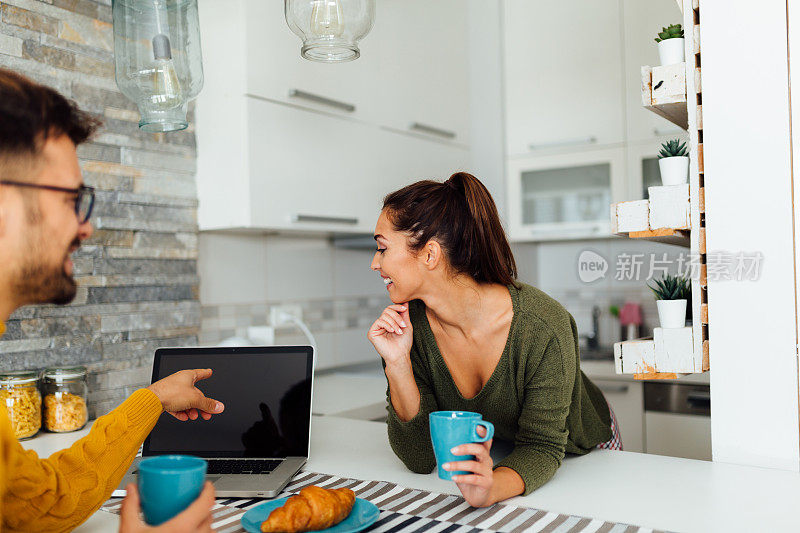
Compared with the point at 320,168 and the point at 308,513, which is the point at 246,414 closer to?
the point at 308,513

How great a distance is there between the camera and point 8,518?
914mm

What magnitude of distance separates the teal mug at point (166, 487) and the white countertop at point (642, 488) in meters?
0.34

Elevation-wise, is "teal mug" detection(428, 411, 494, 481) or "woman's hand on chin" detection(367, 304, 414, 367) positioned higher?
"woman's hand on chin" detection(367, 304, 414, 367)

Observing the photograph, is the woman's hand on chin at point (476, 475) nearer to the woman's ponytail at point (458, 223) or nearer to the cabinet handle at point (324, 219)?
the woman's ponytail at point (458, 223)

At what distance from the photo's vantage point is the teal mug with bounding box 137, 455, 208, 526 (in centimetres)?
73

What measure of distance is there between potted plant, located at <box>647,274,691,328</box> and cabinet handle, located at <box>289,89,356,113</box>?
1.28 meters

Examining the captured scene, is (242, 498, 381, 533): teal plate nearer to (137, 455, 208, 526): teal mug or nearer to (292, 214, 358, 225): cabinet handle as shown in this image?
(137, 455, 208, 526): teal mug

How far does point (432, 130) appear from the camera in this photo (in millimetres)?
2814

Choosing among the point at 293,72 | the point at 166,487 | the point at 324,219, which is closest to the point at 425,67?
the point at 293,72

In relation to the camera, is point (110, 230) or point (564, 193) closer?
point (110, 230)

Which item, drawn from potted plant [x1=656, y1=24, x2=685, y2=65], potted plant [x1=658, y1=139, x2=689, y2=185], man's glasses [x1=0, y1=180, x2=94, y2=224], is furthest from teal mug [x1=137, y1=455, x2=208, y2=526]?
potted plant [x1=656, y1=24, x2=685, y2=65]

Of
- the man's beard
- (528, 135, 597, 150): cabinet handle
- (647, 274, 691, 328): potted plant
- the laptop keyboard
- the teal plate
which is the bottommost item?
the laptop keyboard

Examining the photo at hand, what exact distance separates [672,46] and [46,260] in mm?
1164

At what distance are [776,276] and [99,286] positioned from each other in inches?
63.2
